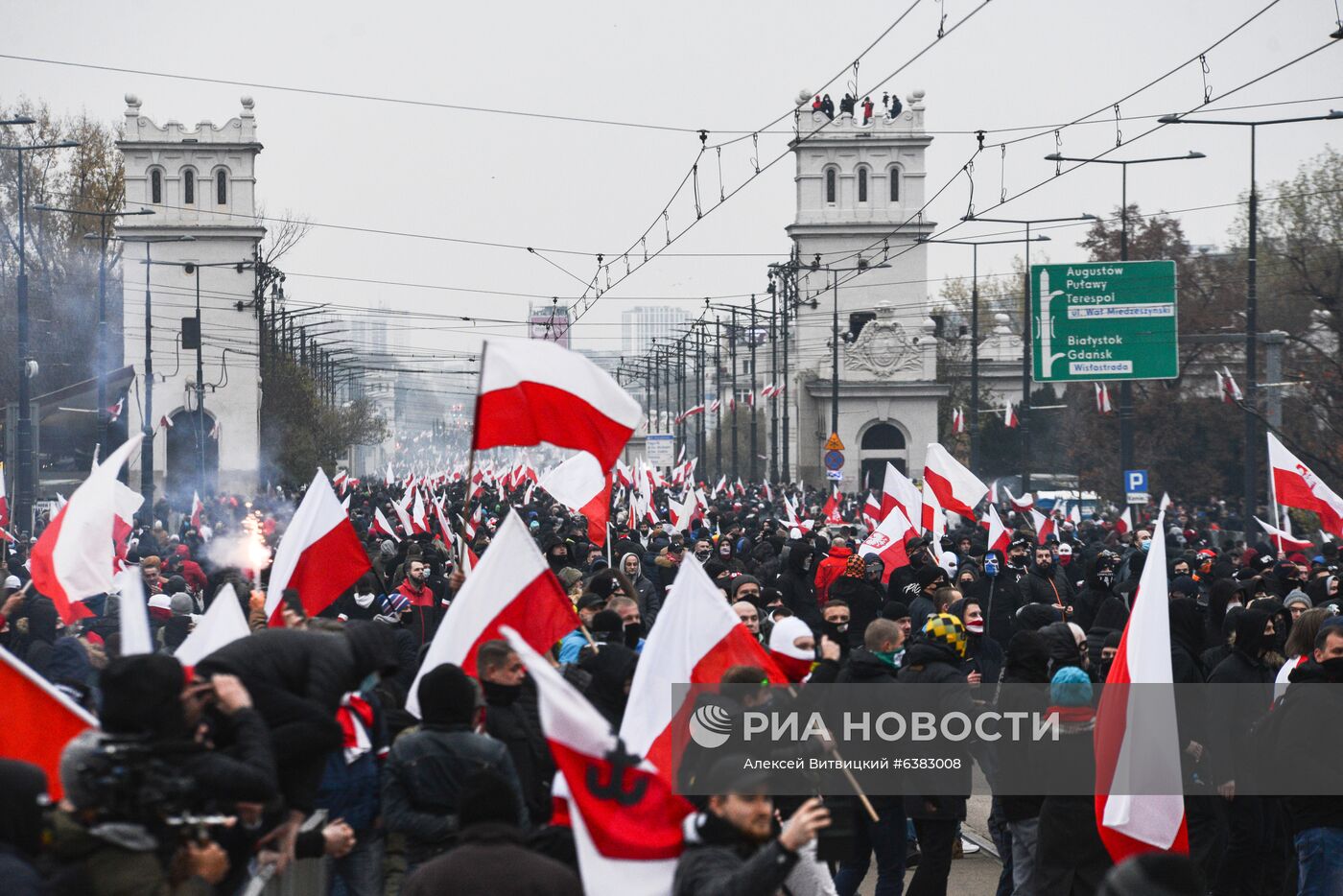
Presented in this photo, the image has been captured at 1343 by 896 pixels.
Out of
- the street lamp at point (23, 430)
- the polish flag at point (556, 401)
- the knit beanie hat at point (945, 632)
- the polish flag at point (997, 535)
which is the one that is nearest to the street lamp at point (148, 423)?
the street lamp at point (23, 430)

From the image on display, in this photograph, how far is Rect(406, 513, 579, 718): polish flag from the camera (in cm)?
813

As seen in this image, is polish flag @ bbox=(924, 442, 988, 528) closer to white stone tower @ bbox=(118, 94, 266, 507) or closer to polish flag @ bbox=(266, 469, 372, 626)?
polish flag @ bbox=(266, 469, 372, 626)

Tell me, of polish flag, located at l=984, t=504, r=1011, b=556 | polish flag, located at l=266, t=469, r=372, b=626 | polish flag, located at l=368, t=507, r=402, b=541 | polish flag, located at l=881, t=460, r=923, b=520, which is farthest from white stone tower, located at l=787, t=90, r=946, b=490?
polish flag, located at l=266, t=469, r=372, b=626

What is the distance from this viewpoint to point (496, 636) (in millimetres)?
8195

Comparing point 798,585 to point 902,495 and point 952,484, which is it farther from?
point 952,484

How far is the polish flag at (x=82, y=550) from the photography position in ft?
38.3

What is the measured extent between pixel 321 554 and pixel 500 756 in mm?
4190

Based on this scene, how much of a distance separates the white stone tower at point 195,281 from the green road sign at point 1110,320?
51.6 metres

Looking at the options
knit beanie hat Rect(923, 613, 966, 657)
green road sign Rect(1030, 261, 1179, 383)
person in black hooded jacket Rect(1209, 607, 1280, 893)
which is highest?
green road sign Rect(1030, 261, 1179, 383)

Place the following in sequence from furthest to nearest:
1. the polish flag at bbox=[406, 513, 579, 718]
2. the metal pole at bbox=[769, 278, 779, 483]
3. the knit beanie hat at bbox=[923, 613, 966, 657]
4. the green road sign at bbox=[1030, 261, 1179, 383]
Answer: the metal pole at bbox=[769, 278, 779, 483]
the green road sign at bbox=[1030, 261, 1179, 383]
the knit beanie hat at bbox=[923, 613, 966, 657]
the polish flag at bbox=[406, 513, 579, 718]

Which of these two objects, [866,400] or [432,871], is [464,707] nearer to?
[432,871]

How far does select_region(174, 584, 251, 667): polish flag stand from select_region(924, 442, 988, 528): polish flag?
15.7 meters

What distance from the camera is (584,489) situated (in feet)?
62.7

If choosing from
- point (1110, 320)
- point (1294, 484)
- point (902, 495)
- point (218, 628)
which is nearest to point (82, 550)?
point (218, 628)
